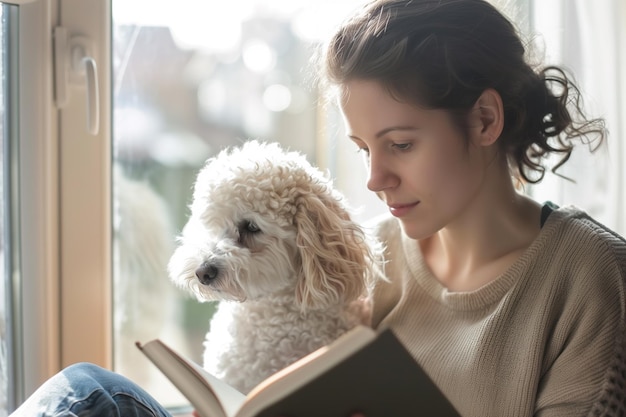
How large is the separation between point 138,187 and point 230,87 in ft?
1.63

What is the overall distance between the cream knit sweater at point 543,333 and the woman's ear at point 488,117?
188mm

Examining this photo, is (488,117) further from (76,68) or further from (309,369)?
(76,68)

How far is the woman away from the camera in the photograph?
110cm

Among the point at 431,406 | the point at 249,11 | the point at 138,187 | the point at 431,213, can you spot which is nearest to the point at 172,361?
the point at 431,406

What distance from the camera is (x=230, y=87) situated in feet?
6.80

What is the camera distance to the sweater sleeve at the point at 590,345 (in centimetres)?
105

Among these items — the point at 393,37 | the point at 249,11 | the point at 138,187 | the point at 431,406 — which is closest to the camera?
the point at 431,406

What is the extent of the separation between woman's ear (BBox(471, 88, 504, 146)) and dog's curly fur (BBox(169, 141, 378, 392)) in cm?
28

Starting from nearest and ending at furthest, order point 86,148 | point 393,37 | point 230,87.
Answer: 1. point 393,37
2. point 86,148
3. point 230,87

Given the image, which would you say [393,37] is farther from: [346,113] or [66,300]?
[66,300]

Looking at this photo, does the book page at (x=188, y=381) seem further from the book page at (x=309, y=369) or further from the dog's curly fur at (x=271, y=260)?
the dog's curly fur at (x=271, y=260)

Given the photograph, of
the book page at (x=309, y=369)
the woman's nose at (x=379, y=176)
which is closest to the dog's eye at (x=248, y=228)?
the woman's nose at (x=379, y=176)

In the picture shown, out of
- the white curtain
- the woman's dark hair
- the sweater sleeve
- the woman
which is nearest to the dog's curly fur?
the woman

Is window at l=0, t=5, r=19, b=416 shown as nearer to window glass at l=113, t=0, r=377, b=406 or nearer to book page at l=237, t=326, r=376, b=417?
window glass at l=113, t=0, r=377, b=406
